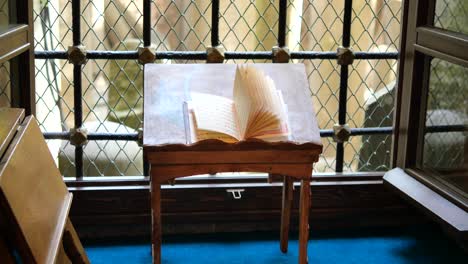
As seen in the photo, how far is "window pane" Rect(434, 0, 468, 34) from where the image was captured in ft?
8.25

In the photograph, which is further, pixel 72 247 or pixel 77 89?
pixel 77 89

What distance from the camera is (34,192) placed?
185 cm


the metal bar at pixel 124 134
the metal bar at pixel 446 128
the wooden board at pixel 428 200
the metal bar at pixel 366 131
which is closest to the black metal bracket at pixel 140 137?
the metal bar at pixel 124 134

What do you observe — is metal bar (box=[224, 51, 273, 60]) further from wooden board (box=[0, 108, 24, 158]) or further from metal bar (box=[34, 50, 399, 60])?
wooden board (box=[0, 108, 24, 158])

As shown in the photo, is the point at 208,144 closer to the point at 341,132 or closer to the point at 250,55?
the point at 250,55

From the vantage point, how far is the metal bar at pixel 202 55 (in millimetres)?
2656

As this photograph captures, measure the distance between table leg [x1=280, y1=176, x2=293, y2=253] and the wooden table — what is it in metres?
0.26

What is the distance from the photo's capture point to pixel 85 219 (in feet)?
8.90

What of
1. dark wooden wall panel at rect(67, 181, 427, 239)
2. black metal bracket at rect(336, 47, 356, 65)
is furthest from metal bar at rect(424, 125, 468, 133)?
black metal bracket at rect(336, 47, 356, 65)

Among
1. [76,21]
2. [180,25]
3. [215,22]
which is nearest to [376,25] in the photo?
[215,22]

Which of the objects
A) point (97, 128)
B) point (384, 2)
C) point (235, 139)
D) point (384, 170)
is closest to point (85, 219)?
point (97, 128)

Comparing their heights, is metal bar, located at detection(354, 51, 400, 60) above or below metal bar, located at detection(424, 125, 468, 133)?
above

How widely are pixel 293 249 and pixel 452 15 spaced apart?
3.36 ft

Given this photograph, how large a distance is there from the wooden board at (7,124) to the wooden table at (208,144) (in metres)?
0.38
